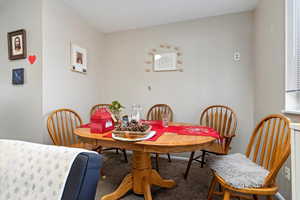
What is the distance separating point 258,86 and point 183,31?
59.8 inches

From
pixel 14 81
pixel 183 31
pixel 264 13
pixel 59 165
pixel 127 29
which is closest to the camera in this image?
pixel 59 165

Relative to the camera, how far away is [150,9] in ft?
7.48

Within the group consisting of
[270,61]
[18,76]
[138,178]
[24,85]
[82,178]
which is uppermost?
[270,61]

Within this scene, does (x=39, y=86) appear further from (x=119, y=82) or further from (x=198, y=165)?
(x=198, y=165)

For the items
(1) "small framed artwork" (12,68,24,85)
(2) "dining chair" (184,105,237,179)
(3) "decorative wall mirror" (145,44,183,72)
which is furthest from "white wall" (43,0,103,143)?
(2) "dining chair" (184,105,237,179)

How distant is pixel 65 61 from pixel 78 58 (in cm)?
28

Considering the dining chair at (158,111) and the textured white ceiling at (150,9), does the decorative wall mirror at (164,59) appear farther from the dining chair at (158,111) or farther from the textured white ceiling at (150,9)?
the dining chair at (158,111)

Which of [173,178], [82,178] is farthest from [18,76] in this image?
[173,178]

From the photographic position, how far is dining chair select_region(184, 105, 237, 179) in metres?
1.67

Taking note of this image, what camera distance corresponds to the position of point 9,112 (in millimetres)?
2078

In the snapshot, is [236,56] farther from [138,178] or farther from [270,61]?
[138,178]

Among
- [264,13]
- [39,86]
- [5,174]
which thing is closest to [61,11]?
[39,86]

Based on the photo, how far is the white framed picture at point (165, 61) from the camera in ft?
8.70

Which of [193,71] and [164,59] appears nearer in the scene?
[193,71]
